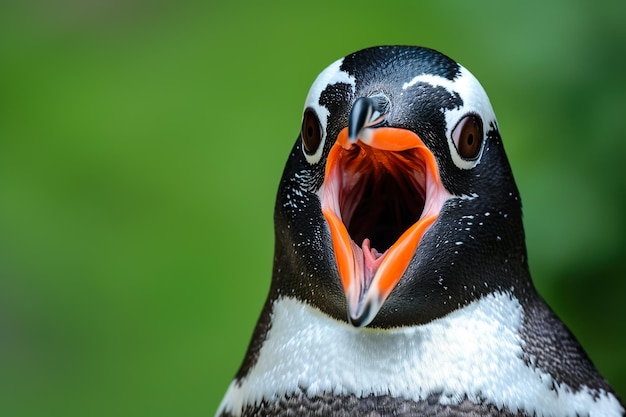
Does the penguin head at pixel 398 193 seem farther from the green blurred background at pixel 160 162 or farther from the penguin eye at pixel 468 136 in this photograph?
the green blurred background at pixel 160 162

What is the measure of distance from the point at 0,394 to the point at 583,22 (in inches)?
75.2

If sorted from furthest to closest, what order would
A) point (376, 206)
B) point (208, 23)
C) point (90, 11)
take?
point (90, 11), point (208, 23), point (376, 206)

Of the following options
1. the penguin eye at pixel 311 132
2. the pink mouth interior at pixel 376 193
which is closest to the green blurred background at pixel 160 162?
the pink mouth interior at pixel 376 193

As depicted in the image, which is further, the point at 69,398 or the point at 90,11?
the point at 90,11

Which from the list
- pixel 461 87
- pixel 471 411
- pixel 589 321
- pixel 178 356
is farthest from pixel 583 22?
pixel 178 356

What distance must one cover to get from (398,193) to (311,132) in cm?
17

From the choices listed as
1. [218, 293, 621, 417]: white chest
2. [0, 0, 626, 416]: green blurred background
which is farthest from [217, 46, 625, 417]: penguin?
[0, 0, 626, 416]: green blurred background

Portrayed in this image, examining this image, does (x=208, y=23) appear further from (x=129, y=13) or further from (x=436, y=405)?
(x=436, y=405)

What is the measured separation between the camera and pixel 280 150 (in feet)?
10.9

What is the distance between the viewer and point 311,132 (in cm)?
149

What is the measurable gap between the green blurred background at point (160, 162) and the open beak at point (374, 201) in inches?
30.7

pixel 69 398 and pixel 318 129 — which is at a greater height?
pixel 318 129

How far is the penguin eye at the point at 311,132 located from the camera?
1.48m

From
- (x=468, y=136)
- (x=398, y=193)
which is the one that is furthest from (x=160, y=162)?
(x=468, y=136)
